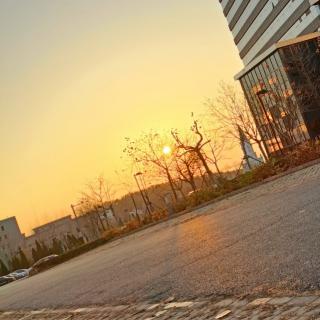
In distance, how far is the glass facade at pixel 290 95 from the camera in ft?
110

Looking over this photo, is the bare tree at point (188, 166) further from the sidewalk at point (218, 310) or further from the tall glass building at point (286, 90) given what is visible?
the sidewalk at point (218, 310)

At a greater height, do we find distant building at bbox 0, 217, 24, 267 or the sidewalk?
distant building at bbox 0, 217, 24, 267

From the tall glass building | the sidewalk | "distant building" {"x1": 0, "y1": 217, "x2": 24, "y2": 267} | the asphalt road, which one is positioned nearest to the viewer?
the sidewalk

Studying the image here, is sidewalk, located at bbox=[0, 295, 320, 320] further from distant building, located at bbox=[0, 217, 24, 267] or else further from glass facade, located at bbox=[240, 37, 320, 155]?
distant building, located at bbox=[0, 217, 24, 267]

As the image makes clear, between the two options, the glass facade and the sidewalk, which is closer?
the sidewalk

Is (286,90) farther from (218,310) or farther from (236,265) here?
(218,310)

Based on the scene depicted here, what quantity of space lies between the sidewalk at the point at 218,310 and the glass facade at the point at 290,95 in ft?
86.5

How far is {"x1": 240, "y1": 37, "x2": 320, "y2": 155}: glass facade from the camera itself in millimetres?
33562

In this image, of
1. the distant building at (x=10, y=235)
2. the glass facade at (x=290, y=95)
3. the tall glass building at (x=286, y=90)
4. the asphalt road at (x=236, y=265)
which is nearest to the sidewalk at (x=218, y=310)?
the asphalt road at (x=236, y=265)

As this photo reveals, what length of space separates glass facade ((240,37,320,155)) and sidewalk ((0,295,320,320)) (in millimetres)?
26353

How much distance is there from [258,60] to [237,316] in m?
36.8

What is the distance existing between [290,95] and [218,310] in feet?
102

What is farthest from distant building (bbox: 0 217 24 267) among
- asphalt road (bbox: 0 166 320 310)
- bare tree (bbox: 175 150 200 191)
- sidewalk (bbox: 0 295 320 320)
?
sidewalk (bbox: 0 295 320 320)

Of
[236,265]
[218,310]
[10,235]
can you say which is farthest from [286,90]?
[10,235]
